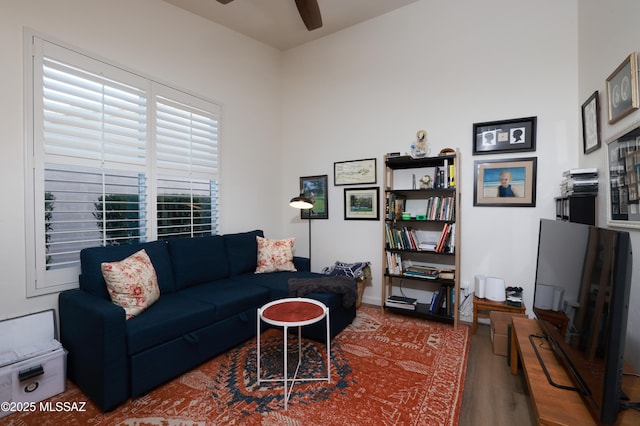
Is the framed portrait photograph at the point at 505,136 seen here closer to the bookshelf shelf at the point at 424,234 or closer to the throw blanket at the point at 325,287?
the bookshelf shelf at the point at 424,234

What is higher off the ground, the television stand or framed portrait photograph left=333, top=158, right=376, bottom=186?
framed portrait photograph left=333, top=158, right=376, bottom=186

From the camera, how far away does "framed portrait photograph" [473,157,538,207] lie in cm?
274

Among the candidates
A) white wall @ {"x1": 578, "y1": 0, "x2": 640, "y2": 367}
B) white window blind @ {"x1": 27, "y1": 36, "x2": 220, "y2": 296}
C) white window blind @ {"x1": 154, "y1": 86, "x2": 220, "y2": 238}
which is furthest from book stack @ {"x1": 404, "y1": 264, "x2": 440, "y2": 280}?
white window blind @ {"x1": 27, "y1": 36, "x2": 220, "y2": 296}

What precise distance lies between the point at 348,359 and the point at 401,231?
1481mm

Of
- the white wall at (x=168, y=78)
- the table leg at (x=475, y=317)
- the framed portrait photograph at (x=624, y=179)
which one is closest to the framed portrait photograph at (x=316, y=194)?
the white wall at (x=168, y=78)

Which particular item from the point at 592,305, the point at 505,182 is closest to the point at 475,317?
the point at 505,182

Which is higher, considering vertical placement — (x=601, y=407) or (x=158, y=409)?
(x=601, y=407)

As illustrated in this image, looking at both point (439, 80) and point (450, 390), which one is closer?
point (450, 390)

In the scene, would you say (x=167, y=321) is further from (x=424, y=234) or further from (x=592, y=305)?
(x=424, y=234)

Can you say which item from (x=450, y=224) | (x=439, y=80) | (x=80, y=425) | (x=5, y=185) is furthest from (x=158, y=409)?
(x=439, y=80)

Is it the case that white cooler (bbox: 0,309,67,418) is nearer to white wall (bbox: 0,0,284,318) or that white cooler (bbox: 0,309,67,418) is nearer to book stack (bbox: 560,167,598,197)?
white wall (bbox: 0,0,284,318)

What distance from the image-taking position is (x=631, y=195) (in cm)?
156

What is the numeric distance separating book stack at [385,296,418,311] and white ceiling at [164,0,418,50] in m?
3.37

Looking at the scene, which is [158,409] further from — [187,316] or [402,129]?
[402,129]
